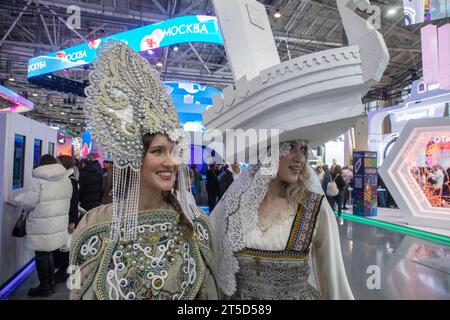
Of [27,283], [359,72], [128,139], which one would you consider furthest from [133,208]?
[27,283]

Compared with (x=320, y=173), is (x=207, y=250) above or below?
below


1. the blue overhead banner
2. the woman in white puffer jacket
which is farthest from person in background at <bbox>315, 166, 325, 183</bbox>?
the woman in white puffer jacket

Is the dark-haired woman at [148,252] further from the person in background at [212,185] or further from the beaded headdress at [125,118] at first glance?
the person in background at [212,185]

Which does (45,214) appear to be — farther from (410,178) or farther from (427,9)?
(410,178)

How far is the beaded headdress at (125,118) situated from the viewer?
960 millimetres

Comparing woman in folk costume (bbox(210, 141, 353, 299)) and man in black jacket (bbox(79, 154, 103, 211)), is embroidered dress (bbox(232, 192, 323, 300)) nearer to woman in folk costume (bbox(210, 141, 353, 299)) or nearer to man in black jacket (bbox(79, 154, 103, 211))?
woman in folk costume (bbox(210, 141, 353, 299))

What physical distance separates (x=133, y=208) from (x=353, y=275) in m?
2.99

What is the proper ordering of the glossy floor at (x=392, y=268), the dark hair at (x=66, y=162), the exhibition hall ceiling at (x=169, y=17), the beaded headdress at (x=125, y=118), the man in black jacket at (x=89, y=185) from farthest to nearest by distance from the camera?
the exhibition hall ceiling at (x=169, y=17)
the man in black jacket at (x=89, y=185)
the dark hair at (x=66, y=162)
the glossy floor at (x=392, y=268)
the beaded headdress at (x=125, y=118)

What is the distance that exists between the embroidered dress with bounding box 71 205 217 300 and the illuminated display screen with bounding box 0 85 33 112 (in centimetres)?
568

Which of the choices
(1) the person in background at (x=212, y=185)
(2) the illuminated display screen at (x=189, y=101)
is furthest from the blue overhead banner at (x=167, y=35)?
(1) the person in background at (x=212, y=185)

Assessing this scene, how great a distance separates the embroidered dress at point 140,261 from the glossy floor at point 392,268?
7.01 feet

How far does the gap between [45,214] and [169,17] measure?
518 cm

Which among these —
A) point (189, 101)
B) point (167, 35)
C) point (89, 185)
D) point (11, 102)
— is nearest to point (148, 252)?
point (89, 185)

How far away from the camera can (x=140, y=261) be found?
99 centimetres
